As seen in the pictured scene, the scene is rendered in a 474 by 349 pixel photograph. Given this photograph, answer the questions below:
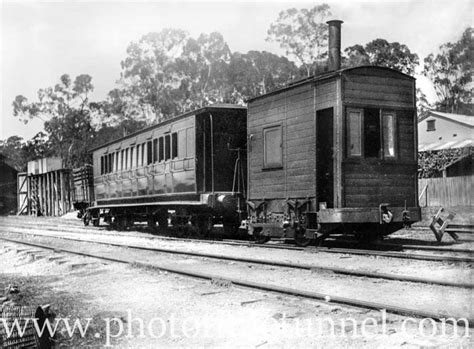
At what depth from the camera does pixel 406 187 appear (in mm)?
10984

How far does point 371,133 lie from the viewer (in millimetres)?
10672

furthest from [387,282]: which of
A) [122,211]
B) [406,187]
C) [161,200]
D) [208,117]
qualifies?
[122,211]

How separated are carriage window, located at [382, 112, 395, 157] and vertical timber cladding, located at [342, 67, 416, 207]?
8 cm

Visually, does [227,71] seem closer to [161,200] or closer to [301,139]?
[161,200]

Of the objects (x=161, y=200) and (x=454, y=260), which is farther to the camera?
(x=161, y=200)

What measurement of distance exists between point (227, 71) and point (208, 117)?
27.6 m

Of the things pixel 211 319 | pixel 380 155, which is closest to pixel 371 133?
pixel 380 155

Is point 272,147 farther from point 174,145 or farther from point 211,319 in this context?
point 211,319

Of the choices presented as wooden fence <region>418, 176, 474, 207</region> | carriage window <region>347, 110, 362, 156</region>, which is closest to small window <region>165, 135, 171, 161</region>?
carriage window <region>347, 110, 362, 156</region>

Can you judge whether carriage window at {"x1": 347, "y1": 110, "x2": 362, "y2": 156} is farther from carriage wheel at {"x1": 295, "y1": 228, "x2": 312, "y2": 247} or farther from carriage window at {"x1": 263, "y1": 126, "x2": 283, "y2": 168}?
carriage wheel at {"x1": 295, "y1": 228, "x2": 312, "y2": 247}

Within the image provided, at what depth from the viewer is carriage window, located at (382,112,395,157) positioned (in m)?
10.8

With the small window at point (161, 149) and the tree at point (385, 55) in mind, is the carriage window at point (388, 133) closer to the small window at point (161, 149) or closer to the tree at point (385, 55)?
the small window at point (161, 149)

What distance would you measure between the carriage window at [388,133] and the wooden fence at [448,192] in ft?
47.4

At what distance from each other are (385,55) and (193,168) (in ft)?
109
